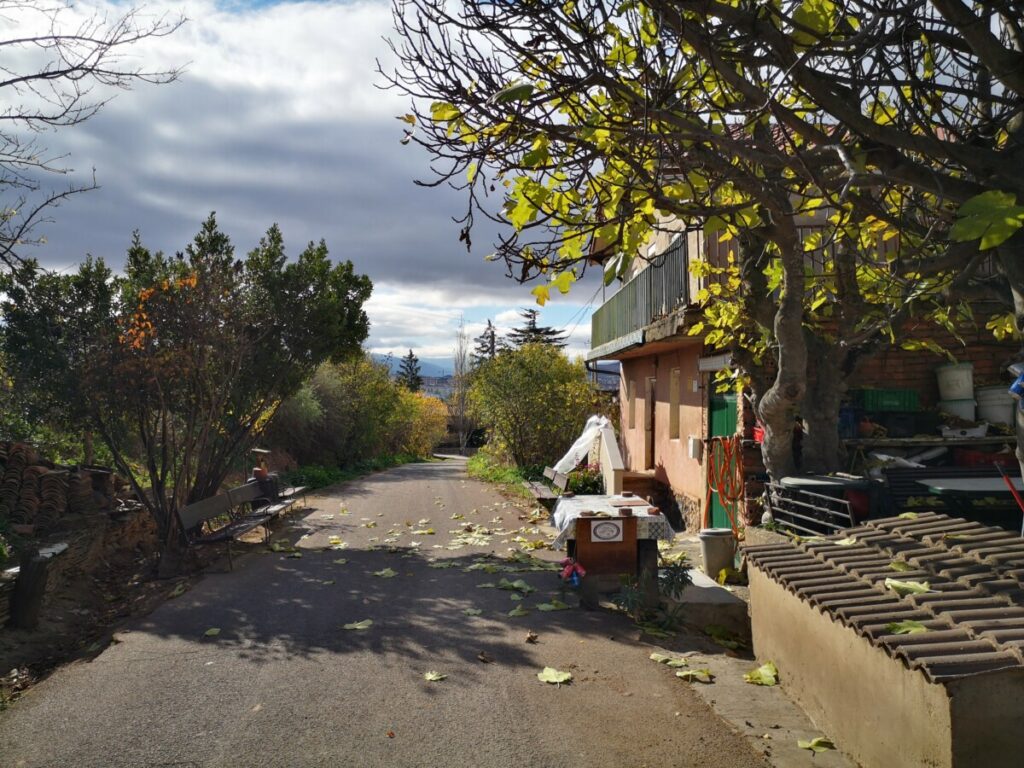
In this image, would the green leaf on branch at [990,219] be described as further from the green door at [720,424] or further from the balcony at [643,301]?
the green door at [720,424]

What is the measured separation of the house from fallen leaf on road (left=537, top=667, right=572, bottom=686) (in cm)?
308

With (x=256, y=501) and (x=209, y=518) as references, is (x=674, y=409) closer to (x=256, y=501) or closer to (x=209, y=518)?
(x=256, y=501)

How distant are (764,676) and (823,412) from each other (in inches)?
149

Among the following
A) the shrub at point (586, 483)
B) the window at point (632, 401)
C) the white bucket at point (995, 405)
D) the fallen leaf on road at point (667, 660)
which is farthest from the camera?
the window at point (632, 401)

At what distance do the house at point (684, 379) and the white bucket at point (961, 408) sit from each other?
0.26m

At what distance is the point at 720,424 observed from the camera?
11539mm

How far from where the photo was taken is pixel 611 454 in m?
14.9

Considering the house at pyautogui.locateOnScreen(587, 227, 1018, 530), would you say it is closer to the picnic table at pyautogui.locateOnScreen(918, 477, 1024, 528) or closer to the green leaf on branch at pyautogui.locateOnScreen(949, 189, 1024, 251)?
the picnic table at pyautogui.locateOnScreen(918, 477, 1024, 528)

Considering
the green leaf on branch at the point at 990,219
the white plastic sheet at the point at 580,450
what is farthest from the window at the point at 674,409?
the green leaf on branch at the point at 990,219

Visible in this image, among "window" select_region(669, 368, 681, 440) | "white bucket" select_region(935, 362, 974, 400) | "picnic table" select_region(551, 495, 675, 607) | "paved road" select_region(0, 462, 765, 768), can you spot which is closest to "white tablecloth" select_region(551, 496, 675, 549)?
"picnic table" select_region(551, 495, 675, 607)

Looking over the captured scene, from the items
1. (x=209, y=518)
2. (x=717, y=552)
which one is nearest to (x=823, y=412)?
(x=717, y=552)

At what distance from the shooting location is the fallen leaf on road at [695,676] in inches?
221

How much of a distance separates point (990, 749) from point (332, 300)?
10976 mm

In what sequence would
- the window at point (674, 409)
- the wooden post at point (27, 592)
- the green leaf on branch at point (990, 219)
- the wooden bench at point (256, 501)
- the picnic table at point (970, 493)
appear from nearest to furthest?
the green leaf on branch at point (990, 219) < the wooden post at point (27, 592) < the picnic table at point (970, 493) < the wooden bench at point (256, 501) < the window at point (674, 409)
